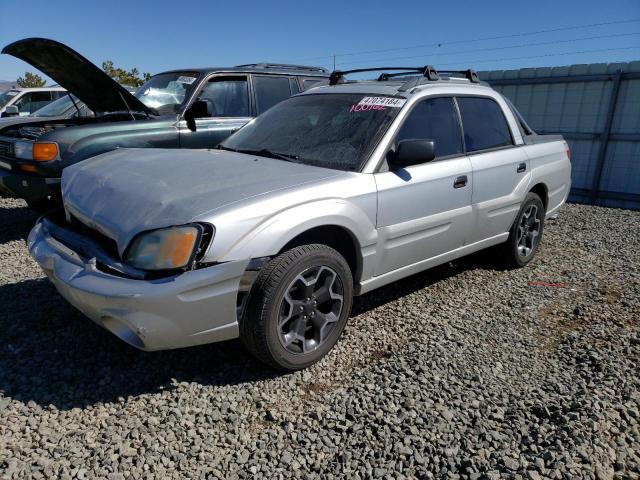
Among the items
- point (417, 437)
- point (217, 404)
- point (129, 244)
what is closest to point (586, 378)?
point (417, 437)

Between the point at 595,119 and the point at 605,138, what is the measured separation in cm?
43

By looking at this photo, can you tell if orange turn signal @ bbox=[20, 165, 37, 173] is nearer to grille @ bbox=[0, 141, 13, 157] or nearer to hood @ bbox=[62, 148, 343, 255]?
grille @ bbox=[0, 141, 13, 157]

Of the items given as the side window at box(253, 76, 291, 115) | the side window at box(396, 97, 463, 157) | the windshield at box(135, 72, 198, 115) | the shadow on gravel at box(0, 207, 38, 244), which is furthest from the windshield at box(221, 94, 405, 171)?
the shadow on gravel at box(0, 207, 38, 244)

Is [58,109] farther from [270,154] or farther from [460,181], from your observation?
[460,181]

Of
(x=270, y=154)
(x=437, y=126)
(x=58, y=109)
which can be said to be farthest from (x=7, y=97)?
(x=437, y=126)

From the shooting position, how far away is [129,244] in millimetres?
2371

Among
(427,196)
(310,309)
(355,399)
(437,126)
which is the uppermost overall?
(437,126)

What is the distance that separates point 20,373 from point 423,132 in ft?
9.90

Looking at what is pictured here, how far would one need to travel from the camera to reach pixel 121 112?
5.30m

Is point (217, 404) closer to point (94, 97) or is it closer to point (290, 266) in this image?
point (290, 266)

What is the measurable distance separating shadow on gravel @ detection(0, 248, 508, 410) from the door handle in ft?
6.32

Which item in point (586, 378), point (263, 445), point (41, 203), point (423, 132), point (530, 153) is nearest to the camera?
point (263, 445)

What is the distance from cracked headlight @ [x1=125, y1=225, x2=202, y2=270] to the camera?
2.27 meters

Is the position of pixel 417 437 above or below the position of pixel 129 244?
below
